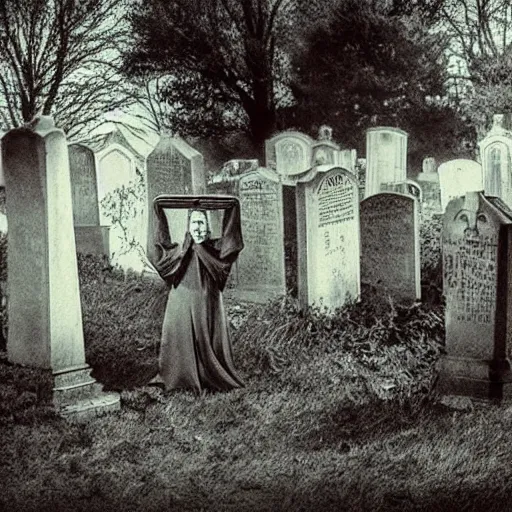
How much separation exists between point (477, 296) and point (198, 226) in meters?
2.08

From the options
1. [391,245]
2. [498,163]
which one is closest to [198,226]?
[391,245]

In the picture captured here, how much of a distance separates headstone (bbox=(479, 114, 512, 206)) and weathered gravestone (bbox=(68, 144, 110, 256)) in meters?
7.46

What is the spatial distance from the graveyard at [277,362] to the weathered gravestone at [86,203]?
0.82m

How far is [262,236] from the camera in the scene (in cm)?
802

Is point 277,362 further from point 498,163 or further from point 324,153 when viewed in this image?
point 498,163

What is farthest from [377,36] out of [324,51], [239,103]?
[239,103]

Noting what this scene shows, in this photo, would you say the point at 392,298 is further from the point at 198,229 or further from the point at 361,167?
the point at 361,167

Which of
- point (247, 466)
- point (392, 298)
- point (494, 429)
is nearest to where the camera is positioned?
point (247, 466)

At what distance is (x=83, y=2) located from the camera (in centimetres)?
772

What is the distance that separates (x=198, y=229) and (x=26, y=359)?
1504mm

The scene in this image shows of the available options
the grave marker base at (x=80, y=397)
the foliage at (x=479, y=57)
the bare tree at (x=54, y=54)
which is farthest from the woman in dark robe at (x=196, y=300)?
the foliage at (x=479, y=57)

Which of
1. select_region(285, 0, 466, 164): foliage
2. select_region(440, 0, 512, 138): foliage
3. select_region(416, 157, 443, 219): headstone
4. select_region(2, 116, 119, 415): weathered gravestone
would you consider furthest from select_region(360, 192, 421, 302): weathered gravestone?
select_region(285, 0, 466, 164): foliage

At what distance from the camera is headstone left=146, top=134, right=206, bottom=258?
28.2 feet

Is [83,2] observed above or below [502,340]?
above
